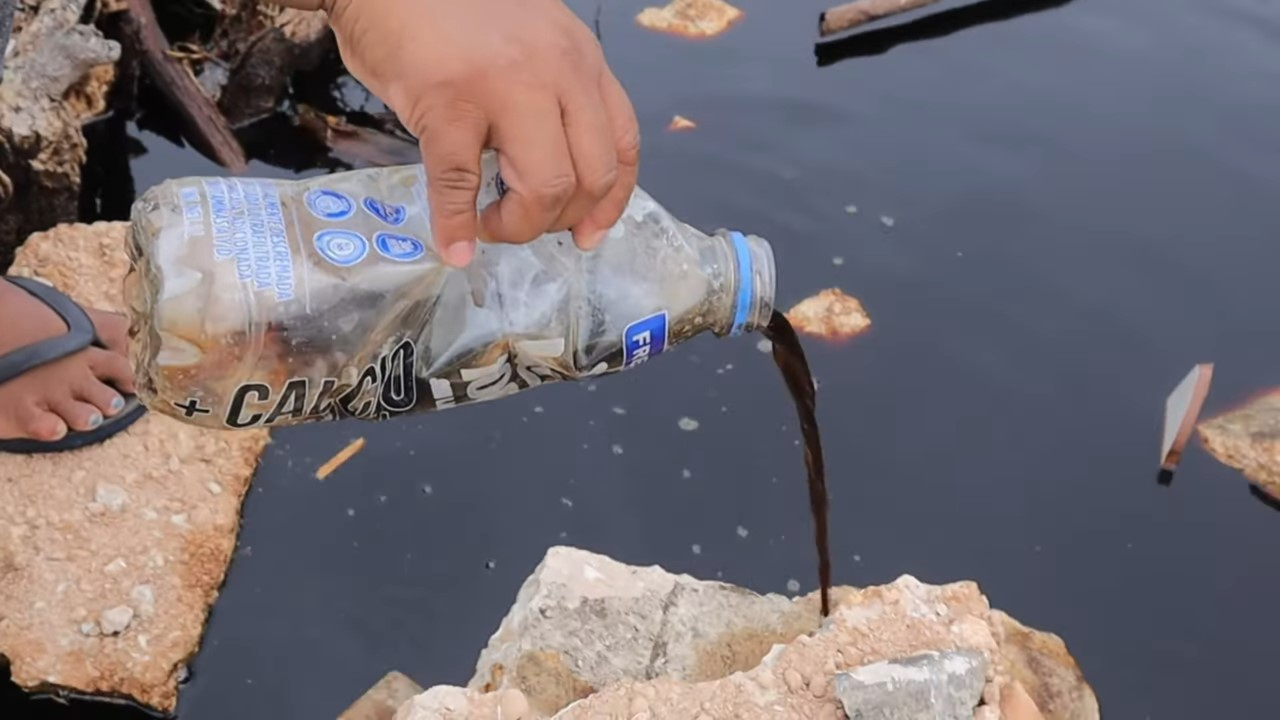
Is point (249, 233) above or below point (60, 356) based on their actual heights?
above

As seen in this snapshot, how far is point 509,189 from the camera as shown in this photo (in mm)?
1168

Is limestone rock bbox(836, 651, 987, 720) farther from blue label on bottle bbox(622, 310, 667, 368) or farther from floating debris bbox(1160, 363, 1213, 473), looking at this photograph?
floating debris bbox(1160, 363, 1213, 473)

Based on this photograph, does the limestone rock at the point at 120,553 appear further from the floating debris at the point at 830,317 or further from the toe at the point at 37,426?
the floating debris at the point at 830,317

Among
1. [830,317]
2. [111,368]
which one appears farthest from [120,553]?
[830,317]

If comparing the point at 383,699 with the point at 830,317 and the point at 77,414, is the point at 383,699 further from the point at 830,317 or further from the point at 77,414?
the point at 830,317

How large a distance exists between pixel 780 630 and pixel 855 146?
5.36ft

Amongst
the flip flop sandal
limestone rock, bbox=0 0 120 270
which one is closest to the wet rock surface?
the flip flop sandal

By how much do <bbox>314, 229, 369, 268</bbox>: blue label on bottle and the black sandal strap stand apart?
3.91 ft

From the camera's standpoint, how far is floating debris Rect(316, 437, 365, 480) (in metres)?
2.43

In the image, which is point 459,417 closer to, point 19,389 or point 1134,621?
point 19,389

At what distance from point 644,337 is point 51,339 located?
4.74 ft

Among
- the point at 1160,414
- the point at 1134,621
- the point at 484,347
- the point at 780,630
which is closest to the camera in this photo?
the point at 484,347

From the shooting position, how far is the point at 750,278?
1522 millimetres

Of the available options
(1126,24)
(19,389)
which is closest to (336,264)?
(19,389)
